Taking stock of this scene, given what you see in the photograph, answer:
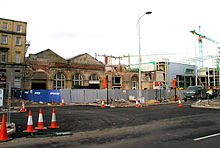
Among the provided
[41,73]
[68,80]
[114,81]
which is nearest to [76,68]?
[68,80]

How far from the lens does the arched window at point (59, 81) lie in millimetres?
40144

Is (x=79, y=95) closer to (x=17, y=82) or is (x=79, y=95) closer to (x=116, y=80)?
(x=17, y=82)

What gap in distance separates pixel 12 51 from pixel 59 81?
10020 millimetres

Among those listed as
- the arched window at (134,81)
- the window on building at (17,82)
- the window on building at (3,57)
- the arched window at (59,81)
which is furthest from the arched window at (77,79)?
the arched window at (134,81)

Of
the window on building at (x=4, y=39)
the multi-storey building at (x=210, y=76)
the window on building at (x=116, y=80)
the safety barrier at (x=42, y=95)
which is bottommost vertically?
the safety barrier at (x=42, y=95)

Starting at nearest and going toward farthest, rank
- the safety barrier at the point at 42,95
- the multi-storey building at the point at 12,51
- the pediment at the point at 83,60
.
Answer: the safety barrier at the point at 42,95
the multi-storey building at the point at 12,51
the pediment at the point at 83,60

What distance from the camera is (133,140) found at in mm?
7469

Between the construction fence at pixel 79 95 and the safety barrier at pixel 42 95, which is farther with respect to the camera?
the construction fence at pixel 79 95

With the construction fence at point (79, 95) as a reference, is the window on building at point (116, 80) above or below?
above

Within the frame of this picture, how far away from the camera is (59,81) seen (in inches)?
1599

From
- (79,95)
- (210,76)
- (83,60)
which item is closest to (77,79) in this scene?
(83,60)

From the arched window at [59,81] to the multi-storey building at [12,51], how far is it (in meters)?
6.10

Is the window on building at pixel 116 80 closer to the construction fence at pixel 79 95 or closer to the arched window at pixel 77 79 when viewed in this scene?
the arched window at pixel 77 79

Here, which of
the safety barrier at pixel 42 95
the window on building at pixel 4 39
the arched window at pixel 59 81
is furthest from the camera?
the arched window at pixel 59 81
